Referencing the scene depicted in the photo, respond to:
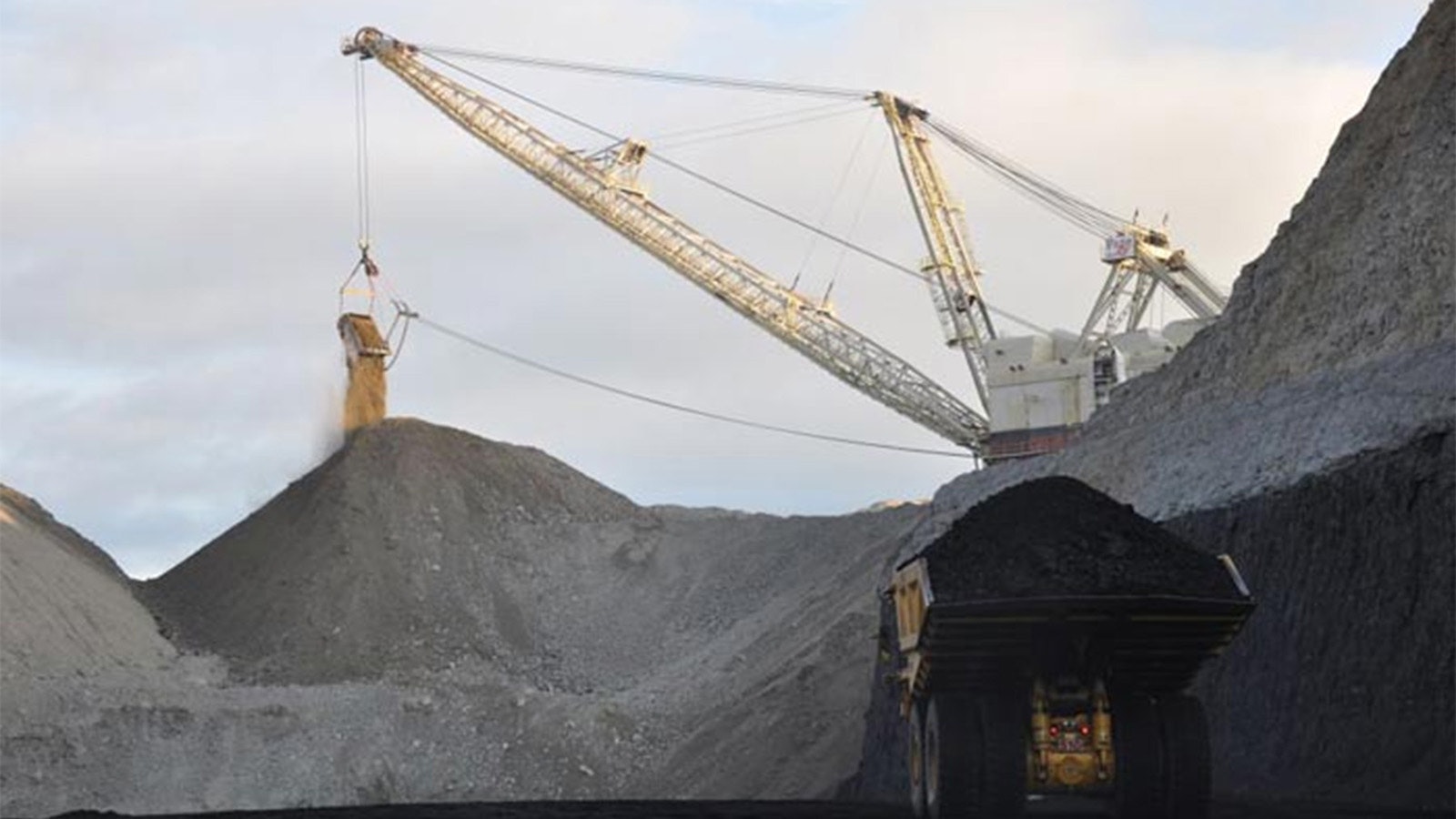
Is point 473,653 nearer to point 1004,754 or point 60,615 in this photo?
point 60,615

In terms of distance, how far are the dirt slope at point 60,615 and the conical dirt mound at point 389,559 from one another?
176 cm

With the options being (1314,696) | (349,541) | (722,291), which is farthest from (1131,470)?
(722,291)

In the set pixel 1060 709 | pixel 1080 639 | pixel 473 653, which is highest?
pixel 473 653

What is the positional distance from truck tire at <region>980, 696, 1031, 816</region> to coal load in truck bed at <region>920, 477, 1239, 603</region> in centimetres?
Result: 119

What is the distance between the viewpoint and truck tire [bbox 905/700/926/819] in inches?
798

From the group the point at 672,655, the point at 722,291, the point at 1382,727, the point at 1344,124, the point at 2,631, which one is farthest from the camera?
the point at 722,291

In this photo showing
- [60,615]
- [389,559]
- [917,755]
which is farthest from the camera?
[389,559]

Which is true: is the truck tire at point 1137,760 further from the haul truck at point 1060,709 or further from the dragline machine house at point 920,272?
the dragline machine house at point 920,272

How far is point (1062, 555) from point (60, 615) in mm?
36735

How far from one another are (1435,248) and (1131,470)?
551 cm

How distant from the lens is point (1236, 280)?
34.1 m

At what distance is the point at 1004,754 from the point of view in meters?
18.8

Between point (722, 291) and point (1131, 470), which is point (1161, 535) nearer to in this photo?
point (1131, 470)

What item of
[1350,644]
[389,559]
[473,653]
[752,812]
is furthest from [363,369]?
[1350,644]
